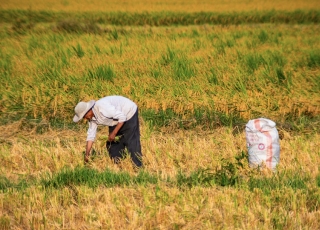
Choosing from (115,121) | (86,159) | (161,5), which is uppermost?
(161,5)

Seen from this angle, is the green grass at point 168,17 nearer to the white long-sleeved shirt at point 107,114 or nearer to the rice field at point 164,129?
the rice field at point 164,129

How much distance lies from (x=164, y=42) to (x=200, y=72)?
259 cm

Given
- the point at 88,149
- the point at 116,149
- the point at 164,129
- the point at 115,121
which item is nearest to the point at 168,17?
the point at 164,129

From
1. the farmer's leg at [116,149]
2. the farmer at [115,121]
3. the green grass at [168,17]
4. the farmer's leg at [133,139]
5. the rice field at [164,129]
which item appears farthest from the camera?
the green grass at [168,17]

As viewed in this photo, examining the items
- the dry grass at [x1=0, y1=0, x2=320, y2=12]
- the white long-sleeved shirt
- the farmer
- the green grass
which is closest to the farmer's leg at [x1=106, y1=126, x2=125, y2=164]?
the farmer

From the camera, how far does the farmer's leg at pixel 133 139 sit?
5.48 m

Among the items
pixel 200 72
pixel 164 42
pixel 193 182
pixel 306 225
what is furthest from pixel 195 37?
pixel 306 225

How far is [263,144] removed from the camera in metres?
5.39

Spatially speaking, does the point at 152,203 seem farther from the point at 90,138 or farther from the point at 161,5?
the point at 161,5

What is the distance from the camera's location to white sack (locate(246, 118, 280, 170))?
5.37m

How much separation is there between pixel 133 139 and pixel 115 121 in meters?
0.30

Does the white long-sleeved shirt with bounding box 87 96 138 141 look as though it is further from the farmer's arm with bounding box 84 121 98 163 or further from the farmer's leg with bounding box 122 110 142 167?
the farmer's leg with bounding box 122 110 142 167

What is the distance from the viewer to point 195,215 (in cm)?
401

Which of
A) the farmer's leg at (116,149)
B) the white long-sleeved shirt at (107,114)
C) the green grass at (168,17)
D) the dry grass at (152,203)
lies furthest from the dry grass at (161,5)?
the dry grass at (152,203)
